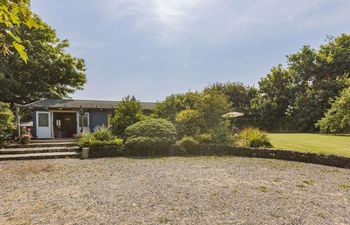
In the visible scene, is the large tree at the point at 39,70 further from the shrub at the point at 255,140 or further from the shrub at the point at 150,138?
the shrub at the point at 255,140

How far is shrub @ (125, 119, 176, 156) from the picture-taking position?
1176 centimetres

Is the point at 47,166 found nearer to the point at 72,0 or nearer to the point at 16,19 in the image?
the point at 72,0

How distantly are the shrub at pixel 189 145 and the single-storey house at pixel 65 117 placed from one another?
7.77m

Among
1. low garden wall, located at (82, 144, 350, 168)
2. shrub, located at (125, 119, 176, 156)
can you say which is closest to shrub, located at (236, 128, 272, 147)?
low garden wall, located at (82, 144, 350, 168)

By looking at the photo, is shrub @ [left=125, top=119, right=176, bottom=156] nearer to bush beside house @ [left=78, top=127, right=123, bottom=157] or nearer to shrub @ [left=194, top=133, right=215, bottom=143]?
bush beside house @ [left=78, top=127, right=123, bottom=157]

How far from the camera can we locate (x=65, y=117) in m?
19.7

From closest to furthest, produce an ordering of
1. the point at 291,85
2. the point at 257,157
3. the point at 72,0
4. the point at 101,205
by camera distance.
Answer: the point at 101,205 < the point at 72,0 < the point at 257,157 < the point at 291,85

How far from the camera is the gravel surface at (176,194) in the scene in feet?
13.6

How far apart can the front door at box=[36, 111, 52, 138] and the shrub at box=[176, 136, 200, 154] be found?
10.9 m

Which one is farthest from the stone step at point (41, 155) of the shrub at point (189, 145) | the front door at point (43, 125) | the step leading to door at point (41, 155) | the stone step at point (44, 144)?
the shrub at point (189, 145)

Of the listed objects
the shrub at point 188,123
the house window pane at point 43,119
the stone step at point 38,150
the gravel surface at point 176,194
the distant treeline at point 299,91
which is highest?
the distant treeline at point 299,91

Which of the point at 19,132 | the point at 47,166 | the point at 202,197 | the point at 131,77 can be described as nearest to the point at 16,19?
the point at 202,197

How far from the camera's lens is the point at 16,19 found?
66.1 inches

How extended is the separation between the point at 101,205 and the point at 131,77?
1643 cm
